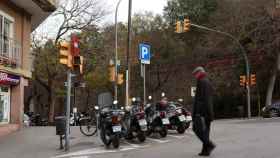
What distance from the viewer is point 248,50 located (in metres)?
43.2

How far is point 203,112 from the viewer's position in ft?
32.5

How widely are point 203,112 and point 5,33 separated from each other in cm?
1192

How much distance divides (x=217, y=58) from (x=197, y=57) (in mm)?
3219

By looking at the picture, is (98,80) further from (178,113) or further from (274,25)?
(178,113)

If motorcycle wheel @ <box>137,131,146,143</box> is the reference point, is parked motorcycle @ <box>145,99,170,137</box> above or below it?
above

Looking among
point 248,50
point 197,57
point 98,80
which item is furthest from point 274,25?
point 98,80

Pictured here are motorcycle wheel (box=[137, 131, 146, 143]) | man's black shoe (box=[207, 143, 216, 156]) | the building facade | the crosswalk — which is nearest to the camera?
man's black shoe (box=[207, 143, 216, 156])

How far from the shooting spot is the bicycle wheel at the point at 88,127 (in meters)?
17.5

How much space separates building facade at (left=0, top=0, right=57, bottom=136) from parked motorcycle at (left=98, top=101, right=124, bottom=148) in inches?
244

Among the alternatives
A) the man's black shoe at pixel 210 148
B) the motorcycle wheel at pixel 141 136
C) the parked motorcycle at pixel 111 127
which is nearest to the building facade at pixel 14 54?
the parked motorcycle at pixel 111 127

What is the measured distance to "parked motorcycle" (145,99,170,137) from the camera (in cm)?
1560

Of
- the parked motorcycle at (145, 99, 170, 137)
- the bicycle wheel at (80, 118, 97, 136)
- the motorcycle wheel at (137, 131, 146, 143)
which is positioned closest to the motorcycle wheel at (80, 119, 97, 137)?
the bicycle wheel at (80, 118, 97, 136)

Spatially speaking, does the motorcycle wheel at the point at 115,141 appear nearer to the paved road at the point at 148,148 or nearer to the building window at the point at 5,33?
the paved road at the point at 148,148

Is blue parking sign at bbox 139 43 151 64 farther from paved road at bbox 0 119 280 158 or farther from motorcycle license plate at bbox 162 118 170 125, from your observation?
motorcycle license plate at bbox 162 118 170 125
